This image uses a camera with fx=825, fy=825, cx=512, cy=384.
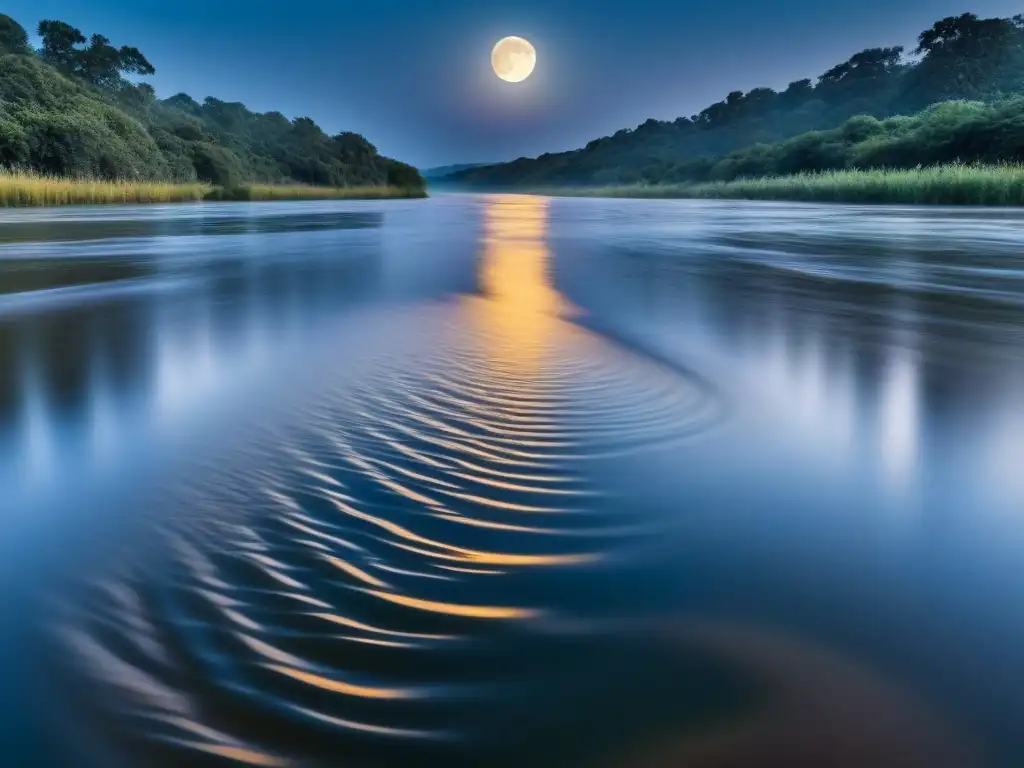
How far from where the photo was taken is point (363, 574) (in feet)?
7.08

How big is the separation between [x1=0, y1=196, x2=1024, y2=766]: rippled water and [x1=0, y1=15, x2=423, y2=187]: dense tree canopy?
118 feet

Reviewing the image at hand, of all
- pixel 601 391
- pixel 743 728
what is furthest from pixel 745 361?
pixel 743 728

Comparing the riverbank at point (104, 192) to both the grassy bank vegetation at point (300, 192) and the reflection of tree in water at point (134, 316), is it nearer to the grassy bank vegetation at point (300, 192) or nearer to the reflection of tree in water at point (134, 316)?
the grassy bank vegetation at point (300, 192)

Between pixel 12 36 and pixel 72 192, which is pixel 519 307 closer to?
pixel 72 192

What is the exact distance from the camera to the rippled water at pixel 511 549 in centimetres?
160

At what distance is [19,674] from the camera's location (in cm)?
172

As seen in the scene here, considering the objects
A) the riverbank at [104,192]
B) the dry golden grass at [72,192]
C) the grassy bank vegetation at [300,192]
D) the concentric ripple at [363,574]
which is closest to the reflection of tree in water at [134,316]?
the concentric ripple at [363,574]

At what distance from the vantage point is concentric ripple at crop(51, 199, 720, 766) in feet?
5.23

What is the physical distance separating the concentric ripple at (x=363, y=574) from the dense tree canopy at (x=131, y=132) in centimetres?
3677

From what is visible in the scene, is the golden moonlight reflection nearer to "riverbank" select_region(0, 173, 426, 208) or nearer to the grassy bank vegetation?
"riverbank" select_region(0, 173, 426, 208)

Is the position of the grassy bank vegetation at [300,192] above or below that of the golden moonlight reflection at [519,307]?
above

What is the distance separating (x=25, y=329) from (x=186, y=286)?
9.87 feet

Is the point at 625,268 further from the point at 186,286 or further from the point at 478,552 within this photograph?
the point at 478,552

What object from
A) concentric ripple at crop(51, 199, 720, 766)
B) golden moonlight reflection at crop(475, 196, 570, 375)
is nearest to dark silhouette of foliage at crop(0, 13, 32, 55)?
golden moonlight reflection at crop(475, 196, 570, 375)
